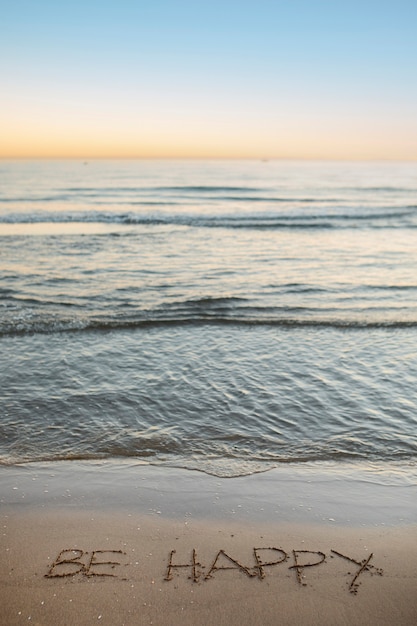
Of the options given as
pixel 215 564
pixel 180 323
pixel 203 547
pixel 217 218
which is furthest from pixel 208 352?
pixel 217 218

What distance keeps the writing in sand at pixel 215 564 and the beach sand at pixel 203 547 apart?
1cm

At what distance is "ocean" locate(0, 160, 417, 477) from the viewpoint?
5934 millimetres

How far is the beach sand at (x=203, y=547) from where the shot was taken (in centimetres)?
348

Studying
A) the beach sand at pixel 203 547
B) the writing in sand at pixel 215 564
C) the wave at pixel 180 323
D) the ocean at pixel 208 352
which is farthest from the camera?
the wave at pixel 180 323

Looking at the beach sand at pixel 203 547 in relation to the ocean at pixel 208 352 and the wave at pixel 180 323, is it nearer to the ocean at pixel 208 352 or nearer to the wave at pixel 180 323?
the ocean at pixel 208 352

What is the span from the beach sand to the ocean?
20.0 inches

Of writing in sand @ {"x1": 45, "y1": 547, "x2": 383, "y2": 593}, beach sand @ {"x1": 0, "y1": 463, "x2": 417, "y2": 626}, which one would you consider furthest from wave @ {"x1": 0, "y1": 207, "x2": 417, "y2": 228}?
writing in sand @ {"x1": 45, "y1": 547, "x2": 383, "y2": 593}

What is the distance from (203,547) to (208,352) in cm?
507

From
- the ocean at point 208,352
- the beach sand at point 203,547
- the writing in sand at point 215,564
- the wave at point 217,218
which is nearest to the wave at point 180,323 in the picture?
the ocean at point 208,352

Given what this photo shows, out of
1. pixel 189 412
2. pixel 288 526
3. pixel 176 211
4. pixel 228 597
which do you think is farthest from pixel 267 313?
pixel 176 211

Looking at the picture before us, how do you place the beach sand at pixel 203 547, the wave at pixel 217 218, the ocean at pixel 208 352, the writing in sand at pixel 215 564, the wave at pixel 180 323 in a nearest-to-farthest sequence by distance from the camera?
the beach sand at pixel 203 547 < the writing in sand at pixel 215 564 < the ocean at pixel 208 352 < the wave at pixel 180 323 < the wave at pixel 217 218

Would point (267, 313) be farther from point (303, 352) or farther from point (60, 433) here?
point (60, 433)

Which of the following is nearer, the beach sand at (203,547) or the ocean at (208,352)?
the beach sand at (203,547)

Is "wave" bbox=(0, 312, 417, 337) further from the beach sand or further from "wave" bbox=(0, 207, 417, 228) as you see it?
"wave" bbox=(0, 207, 417, 228)
